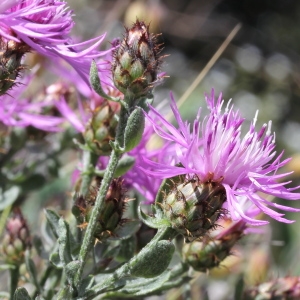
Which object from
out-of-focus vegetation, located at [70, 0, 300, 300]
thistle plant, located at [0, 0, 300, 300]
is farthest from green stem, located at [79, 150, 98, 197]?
out-of-focus vegetation, located at [70, 0, 300, 300]

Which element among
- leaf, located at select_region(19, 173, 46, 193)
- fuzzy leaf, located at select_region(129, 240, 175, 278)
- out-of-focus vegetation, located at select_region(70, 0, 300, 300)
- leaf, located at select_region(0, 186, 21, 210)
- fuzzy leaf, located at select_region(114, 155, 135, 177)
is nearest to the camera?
fuzzy leaf, located at select_region(129, 240, 175, 278)

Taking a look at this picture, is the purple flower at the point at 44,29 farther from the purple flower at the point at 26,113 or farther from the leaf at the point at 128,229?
the purple flower at the point at 26,113

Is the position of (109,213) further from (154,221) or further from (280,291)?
(280,291)

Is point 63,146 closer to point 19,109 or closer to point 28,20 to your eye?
point 19,109

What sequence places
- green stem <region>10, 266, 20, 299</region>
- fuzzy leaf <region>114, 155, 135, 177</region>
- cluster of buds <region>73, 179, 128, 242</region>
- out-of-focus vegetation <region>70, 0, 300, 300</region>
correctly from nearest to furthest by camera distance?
1. cluster of buds <region>73, 179, 128, 242</region>
2. fuzzy leaf <region>114, 155, 135, 177</region>
3. green stem <region>10, 266, 20, 299</region>
4. out-of-focus vegetation <region>70, 0, 300, 300</region>

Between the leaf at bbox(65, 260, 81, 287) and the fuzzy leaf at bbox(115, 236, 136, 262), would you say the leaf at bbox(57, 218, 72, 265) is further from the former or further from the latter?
the fuzzy leaf at bbox(115, 236, 136, 262)

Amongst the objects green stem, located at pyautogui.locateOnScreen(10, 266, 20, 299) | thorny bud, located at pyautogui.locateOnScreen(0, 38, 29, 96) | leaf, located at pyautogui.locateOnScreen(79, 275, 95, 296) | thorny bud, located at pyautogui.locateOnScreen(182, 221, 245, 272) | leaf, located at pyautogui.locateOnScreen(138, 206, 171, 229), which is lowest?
green stem, located at pyautogui.locateOnScreen(10, 266, 20, 299)
